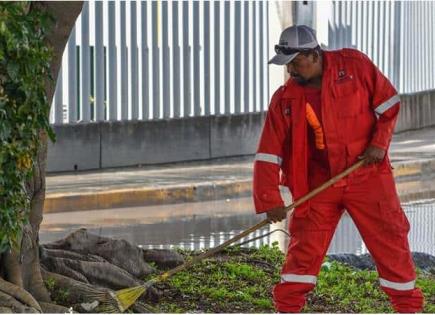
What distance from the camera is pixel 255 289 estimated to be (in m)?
8.16

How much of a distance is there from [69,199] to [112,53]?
3088 millimetres

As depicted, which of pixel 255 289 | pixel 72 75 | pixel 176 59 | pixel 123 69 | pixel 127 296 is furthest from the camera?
pixel 176 59

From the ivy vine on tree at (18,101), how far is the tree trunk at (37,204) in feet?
3.39

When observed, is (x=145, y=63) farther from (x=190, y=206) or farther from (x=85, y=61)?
(x=190, y=206)

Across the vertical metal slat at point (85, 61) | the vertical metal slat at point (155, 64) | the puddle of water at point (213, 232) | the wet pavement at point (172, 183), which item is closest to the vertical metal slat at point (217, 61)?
the wet pavement at point (172, 183)

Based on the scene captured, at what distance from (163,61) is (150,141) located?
1034 mm

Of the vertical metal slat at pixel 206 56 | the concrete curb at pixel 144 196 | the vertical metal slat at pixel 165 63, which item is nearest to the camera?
the concrete curb at pixel 144 196

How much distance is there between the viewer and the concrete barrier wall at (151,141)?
1580 centimetres

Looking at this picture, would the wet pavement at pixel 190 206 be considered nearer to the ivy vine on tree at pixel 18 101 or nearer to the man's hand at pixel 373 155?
the man's hand at pixel 373 155

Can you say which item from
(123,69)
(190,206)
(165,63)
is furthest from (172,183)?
(165,63)

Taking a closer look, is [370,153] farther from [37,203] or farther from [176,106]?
[176,106]

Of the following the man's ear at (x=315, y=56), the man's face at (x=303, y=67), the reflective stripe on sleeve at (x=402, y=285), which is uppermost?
the man's ear at (x=315, y=56)

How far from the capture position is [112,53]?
16125 mm

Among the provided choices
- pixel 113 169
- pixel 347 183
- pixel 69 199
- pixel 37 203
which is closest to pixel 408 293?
pixel 347 183
